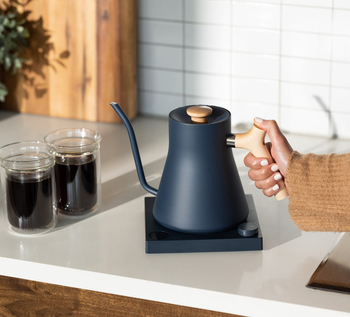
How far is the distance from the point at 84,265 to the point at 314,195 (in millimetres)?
402

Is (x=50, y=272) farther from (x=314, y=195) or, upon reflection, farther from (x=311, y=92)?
(x=311, y=92)

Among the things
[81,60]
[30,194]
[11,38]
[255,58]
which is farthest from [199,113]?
[11,38]

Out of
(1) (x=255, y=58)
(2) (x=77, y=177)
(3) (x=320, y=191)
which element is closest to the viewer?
(3) (x=320, y=191)

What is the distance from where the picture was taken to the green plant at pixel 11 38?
5.37ft

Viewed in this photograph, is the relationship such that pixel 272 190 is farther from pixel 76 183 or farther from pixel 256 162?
pixel 76 183

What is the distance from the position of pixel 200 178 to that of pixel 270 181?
0.41ft

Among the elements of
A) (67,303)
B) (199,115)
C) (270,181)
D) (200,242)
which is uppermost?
(199,115)

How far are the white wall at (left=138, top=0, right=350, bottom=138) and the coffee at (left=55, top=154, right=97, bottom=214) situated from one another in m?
0.65

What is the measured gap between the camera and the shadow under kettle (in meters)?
0.96

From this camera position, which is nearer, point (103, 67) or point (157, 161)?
point (157, 161)

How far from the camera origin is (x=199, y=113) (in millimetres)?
955

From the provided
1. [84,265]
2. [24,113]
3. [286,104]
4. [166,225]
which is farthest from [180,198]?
[24,113]

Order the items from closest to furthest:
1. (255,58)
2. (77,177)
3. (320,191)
→ (320,191)
(77,177)
(255,58)

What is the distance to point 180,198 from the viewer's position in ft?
3.24
